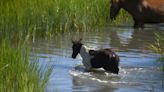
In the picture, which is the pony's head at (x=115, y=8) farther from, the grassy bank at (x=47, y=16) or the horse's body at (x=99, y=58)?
the horse's body at (x=99, y=58)

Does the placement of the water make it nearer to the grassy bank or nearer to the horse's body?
the horse's body

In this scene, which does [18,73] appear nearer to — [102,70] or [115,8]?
[102,70]

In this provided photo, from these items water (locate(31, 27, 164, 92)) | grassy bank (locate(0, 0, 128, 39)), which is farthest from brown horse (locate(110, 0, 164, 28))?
water (locate(31, 27, 164, 92))

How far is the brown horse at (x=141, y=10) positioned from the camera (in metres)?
16.6

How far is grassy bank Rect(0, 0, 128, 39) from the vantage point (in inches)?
483

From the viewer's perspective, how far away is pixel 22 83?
6309mm

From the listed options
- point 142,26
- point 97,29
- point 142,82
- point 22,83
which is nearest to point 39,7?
point 97,29

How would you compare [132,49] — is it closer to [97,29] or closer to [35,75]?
[97,29]

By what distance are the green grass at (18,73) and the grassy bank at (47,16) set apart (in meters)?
4.32

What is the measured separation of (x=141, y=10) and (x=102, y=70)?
23.2ft

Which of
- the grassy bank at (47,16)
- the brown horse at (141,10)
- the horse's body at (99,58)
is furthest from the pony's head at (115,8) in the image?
the horse's body at (99,58)

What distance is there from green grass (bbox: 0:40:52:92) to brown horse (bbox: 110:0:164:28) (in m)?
9.18

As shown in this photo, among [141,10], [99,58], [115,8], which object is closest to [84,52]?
[99,58]

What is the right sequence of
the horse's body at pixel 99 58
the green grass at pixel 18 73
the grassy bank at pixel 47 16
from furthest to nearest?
1. the grassy bank at pixel 47 16
2. the horse's body at pixel 99 58
3. the green grass at pixel 18 73
